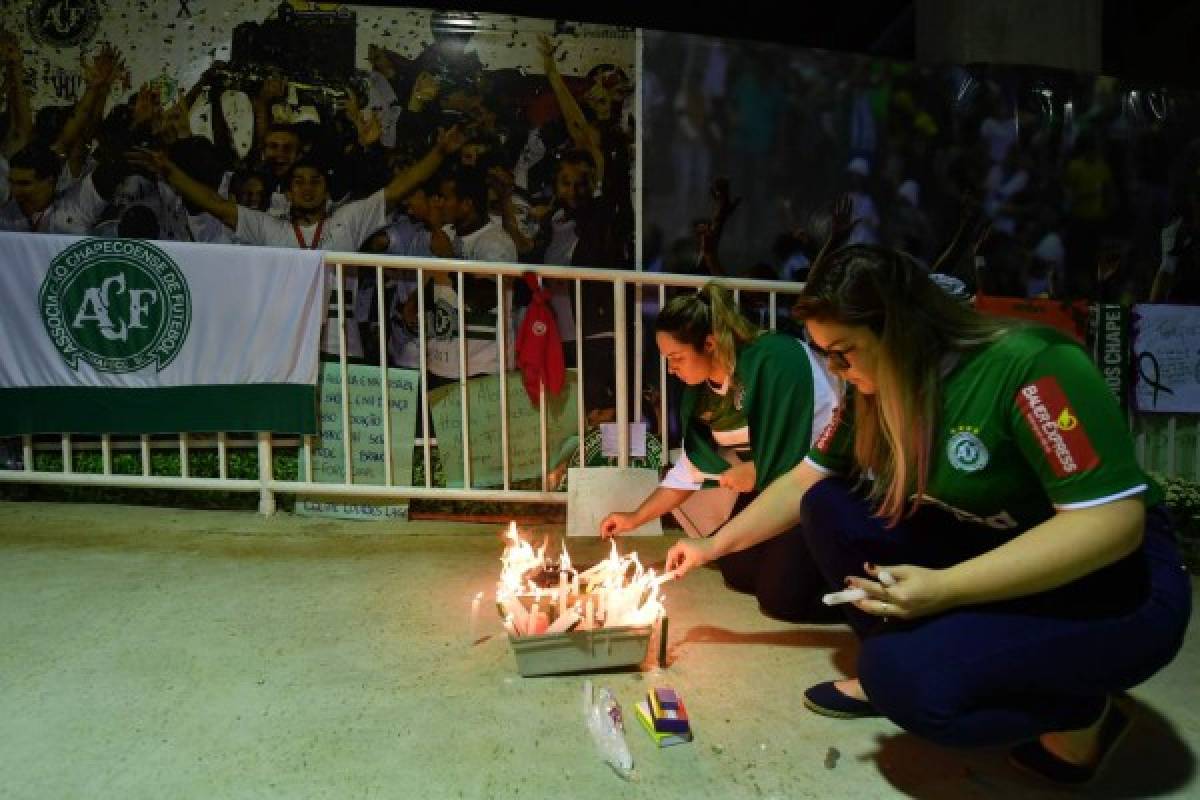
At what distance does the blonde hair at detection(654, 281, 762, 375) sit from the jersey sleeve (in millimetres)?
1586

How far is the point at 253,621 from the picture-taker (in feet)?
10.2

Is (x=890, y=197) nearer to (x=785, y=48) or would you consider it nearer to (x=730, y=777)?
(x=785, y=48)

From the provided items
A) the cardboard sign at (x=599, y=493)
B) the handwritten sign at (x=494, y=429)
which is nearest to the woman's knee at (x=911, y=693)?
the cardboard sign at (x=599, y=493)

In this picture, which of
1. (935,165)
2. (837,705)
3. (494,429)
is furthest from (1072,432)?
(935,165)

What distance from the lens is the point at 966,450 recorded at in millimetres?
1927

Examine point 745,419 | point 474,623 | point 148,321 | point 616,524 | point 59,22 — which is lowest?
point 474,623

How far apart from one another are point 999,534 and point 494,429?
319 cm

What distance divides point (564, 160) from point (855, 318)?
3.57 m

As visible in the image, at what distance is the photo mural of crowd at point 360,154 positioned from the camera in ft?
16.2

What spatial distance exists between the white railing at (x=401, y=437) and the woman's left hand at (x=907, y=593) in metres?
2.73

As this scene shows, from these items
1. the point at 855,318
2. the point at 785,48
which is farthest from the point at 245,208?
the point at 855,318

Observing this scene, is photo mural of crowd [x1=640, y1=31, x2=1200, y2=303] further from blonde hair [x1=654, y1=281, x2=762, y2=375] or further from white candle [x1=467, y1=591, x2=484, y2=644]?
white candle [x1=467, y1=591, x2=484, y2=644]

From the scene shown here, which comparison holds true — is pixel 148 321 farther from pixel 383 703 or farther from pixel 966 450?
pixel 966 450

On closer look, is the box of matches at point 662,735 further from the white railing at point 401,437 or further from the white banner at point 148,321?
the white banner at point 148,321
